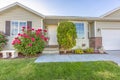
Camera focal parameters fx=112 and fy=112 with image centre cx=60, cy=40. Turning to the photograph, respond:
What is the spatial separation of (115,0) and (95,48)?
880 centimetres

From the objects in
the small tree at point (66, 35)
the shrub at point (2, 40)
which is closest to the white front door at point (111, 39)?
the small tree at point (66, 35)

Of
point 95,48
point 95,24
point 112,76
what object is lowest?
point 112,76

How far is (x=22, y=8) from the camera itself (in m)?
9.97

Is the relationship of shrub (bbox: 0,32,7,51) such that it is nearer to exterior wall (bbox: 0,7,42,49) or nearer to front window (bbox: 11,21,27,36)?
exterior wall (bbox: 0,7,42,49)

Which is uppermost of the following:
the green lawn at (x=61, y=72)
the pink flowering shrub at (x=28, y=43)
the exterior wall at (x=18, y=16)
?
the exterior wall at (x=18, y=16)

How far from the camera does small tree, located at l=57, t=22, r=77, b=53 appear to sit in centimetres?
928

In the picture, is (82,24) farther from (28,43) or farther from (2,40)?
(2,40)

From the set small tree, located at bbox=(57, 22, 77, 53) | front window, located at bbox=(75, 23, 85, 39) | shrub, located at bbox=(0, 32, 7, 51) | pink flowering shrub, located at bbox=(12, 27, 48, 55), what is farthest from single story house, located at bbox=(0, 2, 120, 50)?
pink flowering shrub, located at bbox=(12, 27, 48, 55)

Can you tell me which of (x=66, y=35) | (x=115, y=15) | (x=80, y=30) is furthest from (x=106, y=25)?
(x=66, y=35)

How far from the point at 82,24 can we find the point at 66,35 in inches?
119

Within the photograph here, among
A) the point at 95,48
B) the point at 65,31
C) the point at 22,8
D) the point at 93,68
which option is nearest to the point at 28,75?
the point at 93,68

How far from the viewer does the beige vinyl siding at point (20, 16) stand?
9.84 m

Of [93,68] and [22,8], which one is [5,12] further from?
[93,68]

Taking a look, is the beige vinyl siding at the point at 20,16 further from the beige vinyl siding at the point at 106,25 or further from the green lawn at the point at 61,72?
the beige vinyl siding at the point at 106,25
